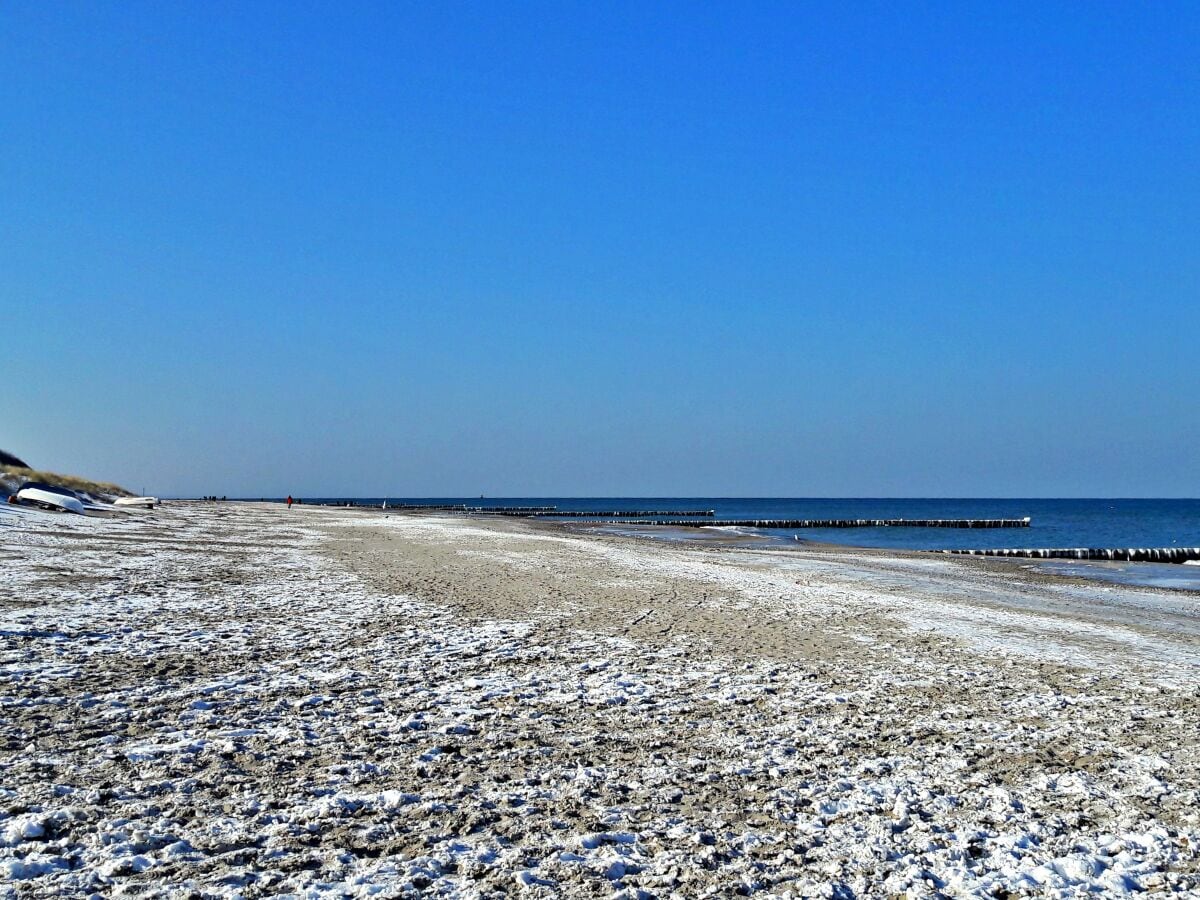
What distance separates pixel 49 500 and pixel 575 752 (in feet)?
116

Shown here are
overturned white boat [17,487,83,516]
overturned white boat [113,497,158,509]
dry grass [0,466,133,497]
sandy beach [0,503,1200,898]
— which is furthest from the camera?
overturned white boat [113,497,158,509]

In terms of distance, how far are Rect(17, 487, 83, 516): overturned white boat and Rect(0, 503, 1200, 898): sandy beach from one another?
78.9 feet

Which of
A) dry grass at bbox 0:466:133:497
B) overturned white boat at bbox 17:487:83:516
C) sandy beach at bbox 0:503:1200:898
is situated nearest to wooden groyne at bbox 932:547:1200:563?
sandy beach at bbox 0:503:1200:898

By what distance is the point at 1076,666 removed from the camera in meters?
9.89

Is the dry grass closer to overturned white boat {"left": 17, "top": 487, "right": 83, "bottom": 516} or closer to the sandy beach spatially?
overturned white boat {"left": 17, "top": 487, "right": 83, "bottom": 516}

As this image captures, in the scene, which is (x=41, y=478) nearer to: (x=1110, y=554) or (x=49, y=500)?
(x=49, y=500)

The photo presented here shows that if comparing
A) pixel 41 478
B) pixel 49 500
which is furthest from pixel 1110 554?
pixel 41 478

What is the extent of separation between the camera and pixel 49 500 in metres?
33.4

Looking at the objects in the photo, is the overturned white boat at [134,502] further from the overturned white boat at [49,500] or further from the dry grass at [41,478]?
the overturned white boat at [49,500]

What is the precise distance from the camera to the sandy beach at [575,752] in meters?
4.23

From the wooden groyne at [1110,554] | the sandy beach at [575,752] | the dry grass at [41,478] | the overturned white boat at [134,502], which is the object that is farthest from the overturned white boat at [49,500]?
the wooden groyne at [1110,554]

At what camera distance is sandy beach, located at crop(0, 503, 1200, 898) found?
4.23 m

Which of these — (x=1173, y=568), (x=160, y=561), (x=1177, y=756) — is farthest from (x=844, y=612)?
(x=1173, y=568)

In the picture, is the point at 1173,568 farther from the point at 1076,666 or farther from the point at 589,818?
the point at 589,818
